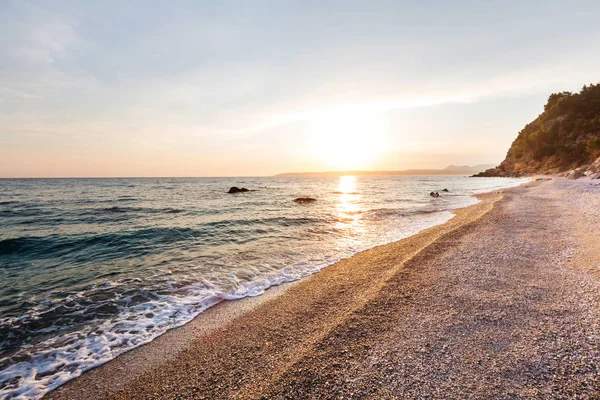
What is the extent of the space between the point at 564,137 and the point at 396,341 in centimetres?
11705

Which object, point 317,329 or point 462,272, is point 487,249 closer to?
point 462,272

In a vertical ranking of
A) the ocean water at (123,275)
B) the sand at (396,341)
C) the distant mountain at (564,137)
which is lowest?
the ocean water at (123,275)

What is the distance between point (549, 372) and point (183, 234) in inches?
672

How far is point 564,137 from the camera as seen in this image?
276 ft

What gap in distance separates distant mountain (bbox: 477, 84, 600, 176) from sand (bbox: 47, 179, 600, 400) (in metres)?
93.0

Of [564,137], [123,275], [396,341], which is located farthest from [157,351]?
[564,137]

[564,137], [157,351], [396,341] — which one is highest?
[564,137]

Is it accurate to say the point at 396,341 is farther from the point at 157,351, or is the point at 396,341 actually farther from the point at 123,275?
the point at 123,275

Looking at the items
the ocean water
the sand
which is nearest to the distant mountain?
the ocean water

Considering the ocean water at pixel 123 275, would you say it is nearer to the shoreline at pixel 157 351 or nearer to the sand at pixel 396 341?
the shoreline at pixel 157 351

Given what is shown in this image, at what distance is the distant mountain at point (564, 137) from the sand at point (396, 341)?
9295cm

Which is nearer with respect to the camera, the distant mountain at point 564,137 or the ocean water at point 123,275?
the ocean water at point 123,275

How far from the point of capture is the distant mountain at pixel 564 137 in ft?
249

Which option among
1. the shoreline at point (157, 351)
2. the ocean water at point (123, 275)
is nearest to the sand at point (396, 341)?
the shoreline at point (157, 351)
